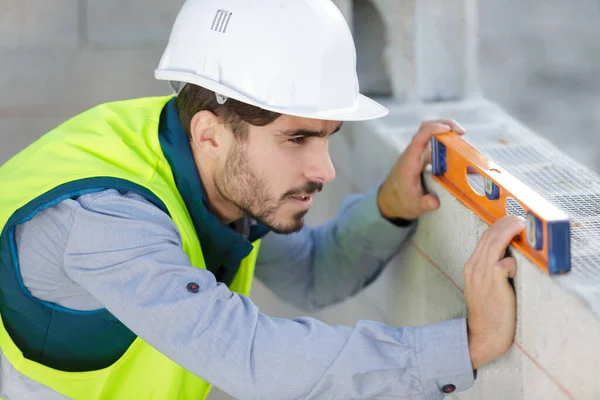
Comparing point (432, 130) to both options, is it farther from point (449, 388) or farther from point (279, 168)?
point (449, 388)

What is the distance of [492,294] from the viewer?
159 centimetres

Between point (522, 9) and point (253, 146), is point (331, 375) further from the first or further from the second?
point (522, 9)

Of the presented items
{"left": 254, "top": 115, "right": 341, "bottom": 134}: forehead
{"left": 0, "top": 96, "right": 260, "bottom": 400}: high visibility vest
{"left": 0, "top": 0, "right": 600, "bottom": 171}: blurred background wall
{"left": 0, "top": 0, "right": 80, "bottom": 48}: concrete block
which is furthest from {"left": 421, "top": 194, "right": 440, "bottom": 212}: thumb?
{"left": 0, "top": 0, "right": 80, "bottom": 48}: concrete block

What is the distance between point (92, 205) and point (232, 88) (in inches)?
15.9

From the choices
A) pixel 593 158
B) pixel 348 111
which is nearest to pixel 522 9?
pixel 593 158

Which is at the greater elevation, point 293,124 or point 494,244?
point 293,124

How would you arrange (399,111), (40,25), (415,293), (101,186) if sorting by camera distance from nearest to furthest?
(101,186) < (415,293) < (399,111) < (40,25)

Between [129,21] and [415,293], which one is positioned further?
[129,21]

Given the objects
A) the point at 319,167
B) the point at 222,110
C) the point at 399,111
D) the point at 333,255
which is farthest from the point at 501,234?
the point at 399,111

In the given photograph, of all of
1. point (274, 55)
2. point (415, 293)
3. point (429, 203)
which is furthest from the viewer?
point (415, 293)

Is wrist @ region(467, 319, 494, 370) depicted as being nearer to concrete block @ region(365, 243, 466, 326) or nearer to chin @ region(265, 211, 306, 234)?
concrete block @ region(365, 243, 466, 326)

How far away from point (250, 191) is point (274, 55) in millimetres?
320

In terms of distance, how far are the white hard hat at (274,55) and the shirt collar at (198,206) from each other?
15 cm

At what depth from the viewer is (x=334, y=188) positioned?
345 cm
